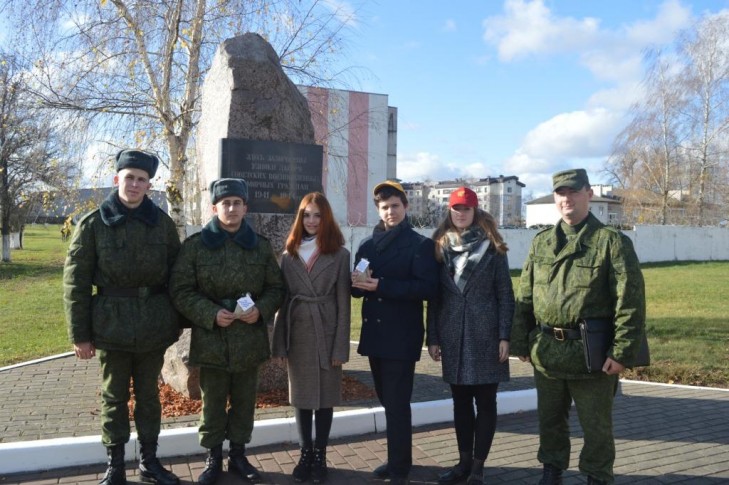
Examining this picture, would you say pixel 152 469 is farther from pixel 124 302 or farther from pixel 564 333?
pixel 564 333

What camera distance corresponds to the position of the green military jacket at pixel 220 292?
374cm

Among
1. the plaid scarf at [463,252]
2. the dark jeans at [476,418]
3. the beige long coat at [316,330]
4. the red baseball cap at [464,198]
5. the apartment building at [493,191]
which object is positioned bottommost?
the dark jeans at [476,418]

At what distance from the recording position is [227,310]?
12.3 feet

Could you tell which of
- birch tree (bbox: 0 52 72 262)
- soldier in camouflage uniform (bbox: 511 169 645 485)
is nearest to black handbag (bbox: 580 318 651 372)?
soldier in camouflage uniform (bbox: 511 169 645 485)

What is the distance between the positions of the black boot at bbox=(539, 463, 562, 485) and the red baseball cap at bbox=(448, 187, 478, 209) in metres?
1.74

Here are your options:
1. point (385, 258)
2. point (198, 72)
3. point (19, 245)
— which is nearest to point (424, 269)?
point (385, 258)

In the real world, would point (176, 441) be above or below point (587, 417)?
below

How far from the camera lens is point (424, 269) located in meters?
3.79

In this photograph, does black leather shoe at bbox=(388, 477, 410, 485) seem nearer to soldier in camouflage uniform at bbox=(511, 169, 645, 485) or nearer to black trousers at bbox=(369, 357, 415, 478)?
black trousers at bbox=(369, 357, 415, 478)

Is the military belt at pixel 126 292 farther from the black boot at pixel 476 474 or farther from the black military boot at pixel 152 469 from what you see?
the black boot at pixel 476 474

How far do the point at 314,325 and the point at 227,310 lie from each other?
0.57 metres

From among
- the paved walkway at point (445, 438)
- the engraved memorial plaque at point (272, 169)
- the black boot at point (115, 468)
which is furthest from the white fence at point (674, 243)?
the black boot at point (115, 468)

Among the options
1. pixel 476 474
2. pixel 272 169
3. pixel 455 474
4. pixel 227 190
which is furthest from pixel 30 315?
pixel 476 474

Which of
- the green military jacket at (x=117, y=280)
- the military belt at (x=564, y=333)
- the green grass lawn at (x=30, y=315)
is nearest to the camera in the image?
the military belt at (x=564, y=333)
